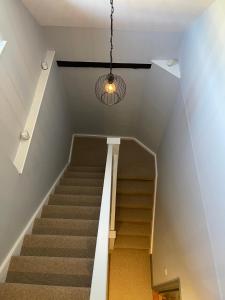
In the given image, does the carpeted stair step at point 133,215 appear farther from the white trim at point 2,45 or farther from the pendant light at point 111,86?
the white trim at point 2,45

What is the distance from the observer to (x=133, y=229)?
421 centimetres

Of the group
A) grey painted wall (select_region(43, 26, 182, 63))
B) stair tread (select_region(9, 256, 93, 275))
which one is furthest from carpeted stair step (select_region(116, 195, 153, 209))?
grey painted wall (select_region(43, 26, 182, 63))

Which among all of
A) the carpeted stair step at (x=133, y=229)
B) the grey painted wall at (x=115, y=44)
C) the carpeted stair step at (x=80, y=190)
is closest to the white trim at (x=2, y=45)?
the grey painted wall at (x=115, y=44)

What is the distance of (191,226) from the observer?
7.09 feet

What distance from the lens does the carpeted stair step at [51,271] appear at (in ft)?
6.85

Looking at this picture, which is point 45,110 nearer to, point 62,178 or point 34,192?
point 34,192

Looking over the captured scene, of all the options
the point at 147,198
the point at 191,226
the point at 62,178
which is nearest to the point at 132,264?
the point at 147,198

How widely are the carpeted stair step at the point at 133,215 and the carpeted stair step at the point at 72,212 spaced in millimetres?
1389

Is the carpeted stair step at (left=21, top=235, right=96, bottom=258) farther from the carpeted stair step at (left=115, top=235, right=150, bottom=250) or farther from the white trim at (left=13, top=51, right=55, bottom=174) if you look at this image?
the carpeted stair step at (left=115, top=235, right=150, bottom=250)

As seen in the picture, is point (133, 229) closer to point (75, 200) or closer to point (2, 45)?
point (75, 200)

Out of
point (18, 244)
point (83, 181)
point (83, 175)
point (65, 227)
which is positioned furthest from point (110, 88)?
point (83, 175)

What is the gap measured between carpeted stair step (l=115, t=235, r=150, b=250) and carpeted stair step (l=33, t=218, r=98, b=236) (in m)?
1.53

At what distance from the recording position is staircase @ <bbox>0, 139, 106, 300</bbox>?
6.09 feet

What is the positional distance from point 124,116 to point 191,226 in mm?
2854
